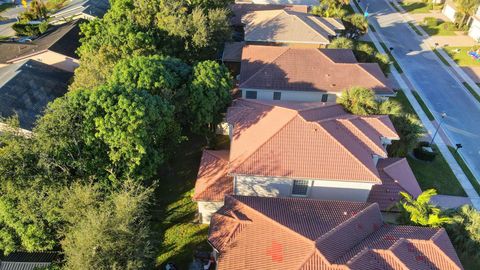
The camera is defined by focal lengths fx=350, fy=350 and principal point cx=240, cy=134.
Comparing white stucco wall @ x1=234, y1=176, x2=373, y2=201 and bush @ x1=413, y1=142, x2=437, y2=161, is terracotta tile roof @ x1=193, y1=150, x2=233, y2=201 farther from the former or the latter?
bush @ x1=413, y1=142, x2=437, y2=161

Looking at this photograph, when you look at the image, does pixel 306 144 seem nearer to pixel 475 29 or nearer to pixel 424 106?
pixel 424 106

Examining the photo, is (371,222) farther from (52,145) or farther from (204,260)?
(52,145)

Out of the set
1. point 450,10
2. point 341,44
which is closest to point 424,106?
point 341,44

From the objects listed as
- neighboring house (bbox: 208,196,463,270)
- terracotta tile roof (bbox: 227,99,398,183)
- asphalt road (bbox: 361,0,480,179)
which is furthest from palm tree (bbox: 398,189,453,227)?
asphalt road (bbox: 361,0,480,179)

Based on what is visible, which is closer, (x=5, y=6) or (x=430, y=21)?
(x=430, y=21)

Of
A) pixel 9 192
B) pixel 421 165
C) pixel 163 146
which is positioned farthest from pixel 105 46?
pixel 421 165

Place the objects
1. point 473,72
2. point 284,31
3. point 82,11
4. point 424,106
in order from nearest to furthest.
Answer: point 424,106 < point 284,31 < point 473,72 < point 82,11
